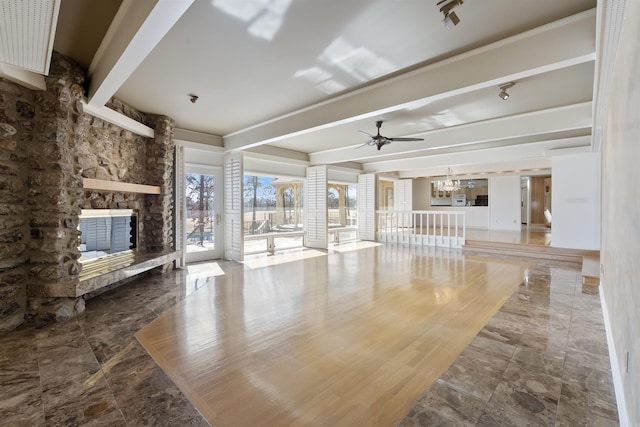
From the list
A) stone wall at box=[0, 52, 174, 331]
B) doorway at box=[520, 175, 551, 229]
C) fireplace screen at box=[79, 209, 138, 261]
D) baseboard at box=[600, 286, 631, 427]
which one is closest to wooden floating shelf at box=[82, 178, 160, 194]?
stone wall at box=[0, 52, 174, 331]

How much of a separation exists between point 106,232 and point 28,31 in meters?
3.01

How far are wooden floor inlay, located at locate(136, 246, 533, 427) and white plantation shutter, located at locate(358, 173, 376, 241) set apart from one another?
4.97 metres

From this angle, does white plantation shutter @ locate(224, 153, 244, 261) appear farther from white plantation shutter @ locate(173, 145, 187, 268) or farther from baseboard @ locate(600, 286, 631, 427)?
baseboard @ locate(600, 286, 631, 427)

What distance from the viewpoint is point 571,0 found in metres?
2.26

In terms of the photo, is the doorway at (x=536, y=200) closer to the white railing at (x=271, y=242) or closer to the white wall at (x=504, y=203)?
the white wall at (x=504, y=203)

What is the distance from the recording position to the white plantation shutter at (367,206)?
398 inches

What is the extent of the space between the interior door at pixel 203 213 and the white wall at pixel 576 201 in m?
7.73

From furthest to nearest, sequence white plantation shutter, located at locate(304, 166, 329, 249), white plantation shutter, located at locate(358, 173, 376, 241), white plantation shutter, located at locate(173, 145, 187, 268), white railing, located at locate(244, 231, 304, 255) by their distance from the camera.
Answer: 1. white plantation shutter, located at locate(358, 173, 376, 241)
2. white plantation shutter, located at locate(304, 166, 329, 249)
3. white railing, located at locate(244, 231, 304, 255)
4. white plantation shutter, located at locate(173, 145, 187, 268)

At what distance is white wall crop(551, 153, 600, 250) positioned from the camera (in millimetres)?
6309

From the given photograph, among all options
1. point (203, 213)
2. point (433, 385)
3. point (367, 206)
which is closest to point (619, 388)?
point (433, 385)

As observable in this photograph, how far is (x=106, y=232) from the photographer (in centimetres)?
440

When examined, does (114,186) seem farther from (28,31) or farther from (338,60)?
(338,60)

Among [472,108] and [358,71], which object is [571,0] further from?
[472,108]

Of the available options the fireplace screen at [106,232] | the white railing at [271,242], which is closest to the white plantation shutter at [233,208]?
the white railing at [271,242]
